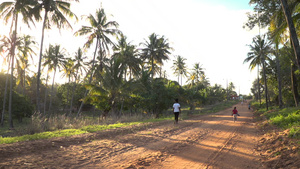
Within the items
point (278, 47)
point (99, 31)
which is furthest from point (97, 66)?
point (278, 47)

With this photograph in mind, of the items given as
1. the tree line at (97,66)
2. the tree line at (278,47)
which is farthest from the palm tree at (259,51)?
the tree line at (97,66)

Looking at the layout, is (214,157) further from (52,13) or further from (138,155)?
(52,13)

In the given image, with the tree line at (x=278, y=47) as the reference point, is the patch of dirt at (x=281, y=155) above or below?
below

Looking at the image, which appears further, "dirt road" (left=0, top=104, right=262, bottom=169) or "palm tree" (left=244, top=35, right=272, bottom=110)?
"palm tree" (left=244, top=35, right=272, bottom=110)

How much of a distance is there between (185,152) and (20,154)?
4.66m

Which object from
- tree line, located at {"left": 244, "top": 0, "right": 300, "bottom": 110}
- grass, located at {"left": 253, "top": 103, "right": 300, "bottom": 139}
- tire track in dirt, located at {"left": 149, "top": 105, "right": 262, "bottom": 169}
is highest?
tree line, located at {"left": 244, "top": 0, "right": 300, "bottom": 110}

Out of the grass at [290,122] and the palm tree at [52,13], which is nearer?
the grass at [290,122]

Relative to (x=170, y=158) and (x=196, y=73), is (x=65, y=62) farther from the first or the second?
(x=196, y=73)

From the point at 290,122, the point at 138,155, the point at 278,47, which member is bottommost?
the point at 138,155

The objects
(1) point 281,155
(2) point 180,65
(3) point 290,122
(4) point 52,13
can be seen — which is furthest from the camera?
(2) point 180,65

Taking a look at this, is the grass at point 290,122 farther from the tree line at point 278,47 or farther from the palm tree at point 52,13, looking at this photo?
the palm tree at point 52,13

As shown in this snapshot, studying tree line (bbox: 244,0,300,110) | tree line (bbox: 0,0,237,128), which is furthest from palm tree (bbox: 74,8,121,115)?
tree line (bbox: 244,0,300,110)

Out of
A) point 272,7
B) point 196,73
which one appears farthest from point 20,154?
point 196,73

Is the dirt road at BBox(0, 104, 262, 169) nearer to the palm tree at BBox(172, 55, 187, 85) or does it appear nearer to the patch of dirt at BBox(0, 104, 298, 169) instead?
the patch of dirt at BBox(0, 104, 298, 169)
